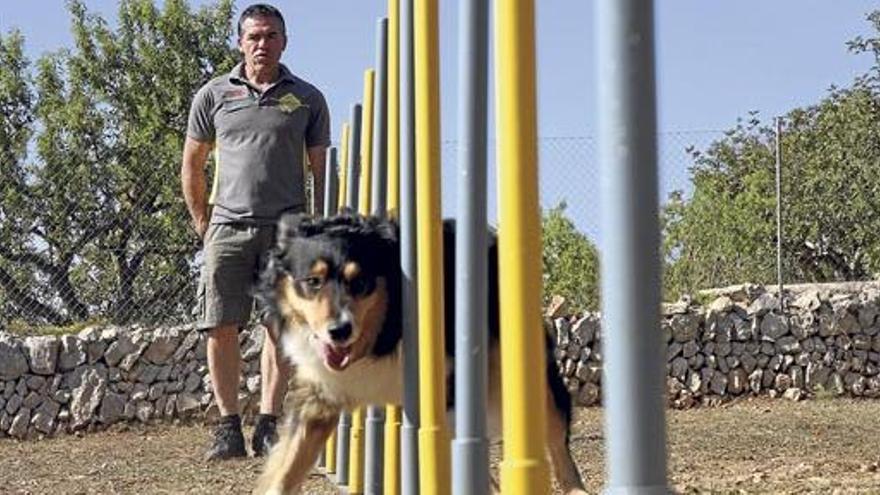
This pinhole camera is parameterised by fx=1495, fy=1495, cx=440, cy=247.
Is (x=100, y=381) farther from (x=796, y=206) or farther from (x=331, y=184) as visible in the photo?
(x=796, y=206)

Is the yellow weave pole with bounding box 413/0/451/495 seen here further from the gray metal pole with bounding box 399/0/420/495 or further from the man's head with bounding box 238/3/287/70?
the man's head with bounding box 238/3/287/70

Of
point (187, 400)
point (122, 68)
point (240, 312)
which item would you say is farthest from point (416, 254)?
point (122, 68)

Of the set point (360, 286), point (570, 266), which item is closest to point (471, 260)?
point (360, 286)

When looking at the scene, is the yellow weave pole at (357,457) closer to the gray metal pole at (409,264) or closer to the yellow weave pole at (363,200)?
the yellow weave pole at (363,200)

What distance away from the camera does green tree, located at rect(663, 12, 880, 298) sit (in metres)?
11.5

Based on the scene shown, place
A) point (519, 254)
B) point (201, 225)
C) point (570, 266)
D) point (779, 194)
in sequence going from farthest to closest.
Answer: point (570, 266) → point (779, 194) → point (201, 225) → point (519, 254)

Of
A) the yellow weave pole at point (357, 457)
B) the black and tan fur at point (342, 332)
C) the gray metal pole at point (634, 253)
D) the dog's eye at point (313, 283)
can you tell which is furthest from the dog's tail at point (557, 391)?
the gray metal pole at point (634, 253)

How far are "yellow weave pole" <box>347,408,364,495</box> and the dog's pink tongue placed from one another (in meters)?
0.73

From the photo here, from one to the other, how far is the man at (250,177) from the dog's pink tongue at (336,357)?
1.68 m

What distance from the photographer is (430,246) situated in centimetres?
299

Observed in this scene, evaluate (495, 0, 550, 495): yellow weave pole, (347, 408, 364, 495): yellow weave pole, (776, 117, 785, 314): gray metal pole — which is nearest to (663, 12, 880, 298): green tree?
(776, 117, 785, 314): gray metal pole

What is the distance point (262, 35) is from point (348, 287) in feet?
6.71

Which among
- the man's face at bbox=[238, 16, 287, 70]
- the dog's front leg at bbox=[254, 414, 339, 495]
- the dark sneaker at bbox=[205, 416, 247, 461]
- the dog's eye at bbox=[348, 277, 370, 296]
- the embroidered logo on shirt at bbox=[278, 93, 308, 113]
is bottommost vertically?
the dark sneaker at bbox=[205, 416, 247, 461]

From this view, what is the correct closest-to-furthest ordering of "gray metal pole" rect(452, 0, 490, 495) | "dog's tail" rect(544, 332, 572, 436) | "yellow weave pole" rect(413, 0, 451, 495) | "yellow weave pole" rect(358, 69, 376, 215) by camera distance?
"gray metal pole" rect(452, 0, 490, 495), "yellow weave pole" rect(413, 0, 451, 495), "dog's tail" rect(544, 332, 572, 436), "yellow weave pole" rect(358, 69, 376, 215)
